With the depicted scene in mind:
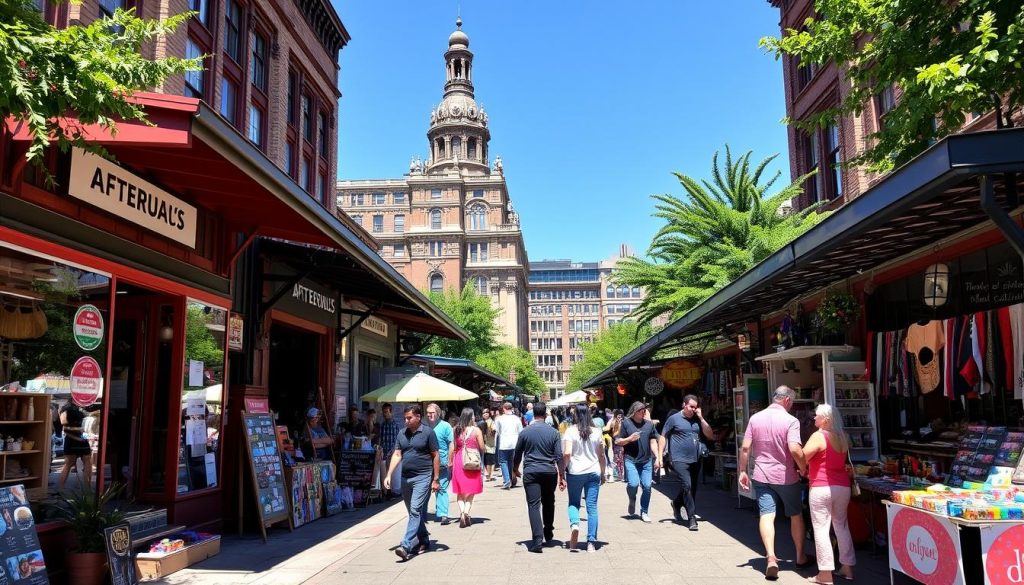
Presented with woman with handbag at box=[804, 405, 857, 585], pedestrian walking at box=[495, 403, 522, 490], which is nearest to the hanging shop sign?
pedestrian walking at box=[495, 403, 522, 490]

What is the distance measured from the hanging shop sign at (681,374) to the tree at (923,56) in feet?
44.0

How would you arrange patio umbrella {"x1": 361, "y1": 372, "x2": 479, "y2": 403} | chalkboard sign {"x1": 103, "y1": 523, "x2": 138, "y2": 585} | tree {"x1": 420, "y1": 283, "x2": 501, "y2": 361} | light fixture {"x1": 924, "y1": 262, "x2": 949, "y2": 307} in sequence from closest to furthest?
chalkboard sign {"x1": 103, "y1": 523, "x2": 138, "y2": 585} → light fixture {"x1": 924, "y1": 262, "x2": 949, "y2": 307} → patio umbrella {"x1": 361, "y1": 372, "x2": 479, "y2": 403} → tree {"x1": 420, "y1": 283, "x2": 501, "y2": 361}

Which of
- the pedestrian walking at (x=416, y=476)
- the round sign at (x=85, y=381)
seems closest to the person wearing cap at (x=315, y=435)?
the pedestrian walking at (x=416, y=476)

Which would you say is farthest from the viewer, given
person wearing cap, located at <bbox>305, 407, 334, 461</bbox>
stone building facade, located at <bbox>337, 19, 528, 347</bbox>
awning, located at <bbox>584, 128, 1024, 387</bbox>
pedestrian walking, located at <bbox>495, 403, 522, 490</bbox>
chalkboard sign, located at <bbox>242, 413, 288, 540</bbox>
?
stone building facade, located at <bbox>337, 19, 528, 347</bbox>

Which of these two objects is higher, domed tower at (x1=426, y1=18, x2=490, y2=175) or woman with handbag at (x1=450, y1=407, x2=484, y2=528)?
domed tower at (x1=426, y1=18, x2=490, y2=175)

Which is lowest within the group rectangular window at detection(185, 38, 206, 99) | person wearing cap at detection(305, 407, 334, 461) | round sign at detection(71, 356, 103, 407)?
person wearing cap at detection(305, 407, 334, 461)

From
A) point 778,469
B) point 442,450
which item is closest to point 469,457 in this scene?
point 442,450

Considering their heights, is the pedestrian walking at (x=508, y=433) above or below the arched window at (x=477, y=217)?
below

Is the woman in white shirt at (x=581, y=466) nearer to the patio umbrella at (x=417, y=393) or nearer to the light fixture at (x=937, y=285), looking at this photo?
the light fixture at (x=937, y=285)

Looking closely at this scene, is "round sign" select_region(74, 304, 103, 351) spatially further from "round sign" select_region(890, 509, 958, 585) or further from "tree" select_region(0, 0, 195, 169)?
"round sign" select_region(890, 509, 958, 585)

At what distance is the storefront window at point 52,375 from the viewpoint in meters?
7.47

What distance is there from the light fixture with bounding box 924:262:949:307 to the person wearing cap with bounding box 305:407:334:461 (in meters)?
9.69

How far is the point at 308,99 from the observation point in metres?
31.3

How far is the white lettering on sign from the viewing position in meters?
14.0
